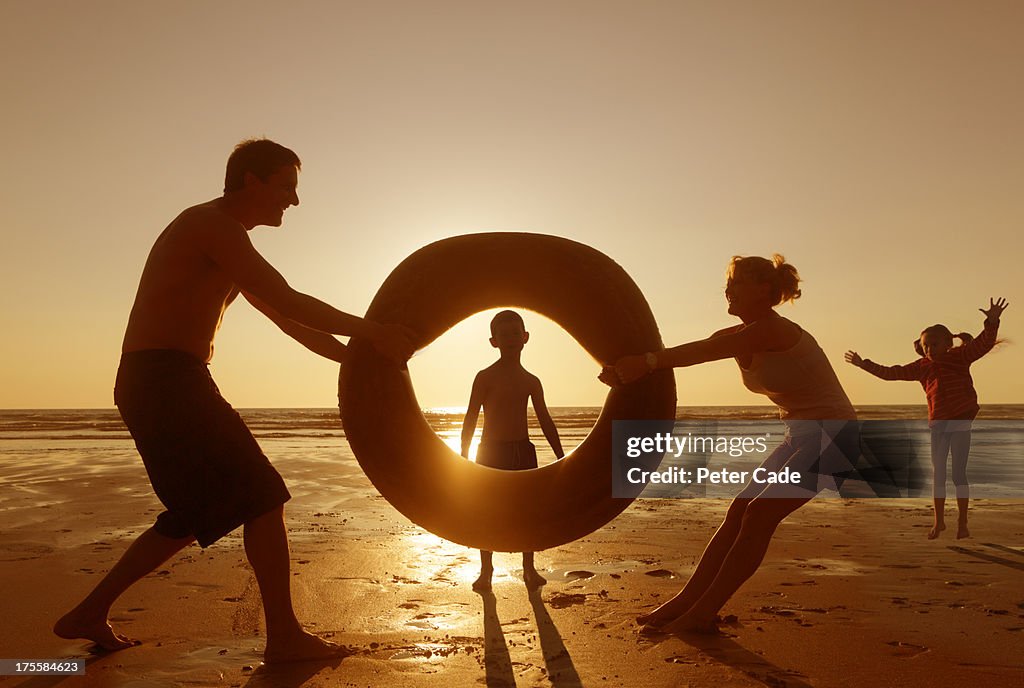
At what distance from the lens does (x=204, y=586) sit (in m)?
4.94

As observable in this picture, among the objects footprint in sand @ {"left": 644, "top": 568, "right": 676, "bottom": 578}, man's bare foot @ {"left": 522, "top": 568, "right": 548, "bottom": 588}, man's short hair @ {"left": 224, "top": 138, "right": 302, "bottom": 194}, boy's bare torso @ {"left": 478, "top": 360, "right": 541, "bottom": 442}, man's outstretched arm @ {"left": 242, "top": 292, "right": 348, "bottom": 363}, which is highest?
man's short hair @ {"left": 224, "top": 138, "right": 302, "bottom": 194}

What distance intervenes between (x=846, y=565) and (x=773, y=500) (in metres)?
2.13

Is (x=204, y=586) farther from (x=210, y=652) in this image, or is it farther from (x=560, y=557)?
(x=560, y=557)

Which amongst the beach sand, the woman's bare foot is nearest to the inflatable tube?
the beach sand

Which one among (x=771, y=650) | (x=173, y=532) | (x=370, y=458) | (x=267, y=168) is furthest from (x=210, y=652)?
(x=771, y=650)

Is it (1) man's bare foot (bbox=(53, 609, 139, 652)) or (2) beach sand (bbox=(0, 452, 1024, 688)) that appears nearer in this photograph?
(2) beach sand (bbox=(0, 452, 1024, 688))

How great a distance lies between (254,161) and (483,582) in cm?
283

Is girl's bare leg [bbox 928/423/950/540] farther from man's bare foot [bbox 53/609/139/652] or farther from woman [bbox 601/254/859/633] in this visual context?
man's bare foot [bbox 53/609/139/652]

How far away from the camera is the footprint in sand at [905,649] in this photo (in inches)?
138

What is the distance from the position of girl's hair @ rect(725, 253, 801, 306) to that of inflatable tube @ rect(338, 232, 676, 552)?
0.78m

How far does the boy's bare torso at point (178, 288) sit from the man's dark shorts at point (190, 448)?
0.08 m

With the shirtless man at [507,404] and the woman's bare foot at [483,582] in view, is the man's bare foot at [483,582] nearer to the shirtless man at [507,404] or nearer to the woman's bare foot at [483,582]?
the woman's bare foot at [483,582]

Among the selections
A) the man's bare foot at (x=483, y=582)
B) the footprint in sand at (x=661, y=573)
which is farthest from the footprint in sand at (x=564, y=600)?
the footprint in sand at (x=661, y=573)

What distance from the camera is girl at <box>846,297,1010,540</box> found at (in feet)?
23.5
